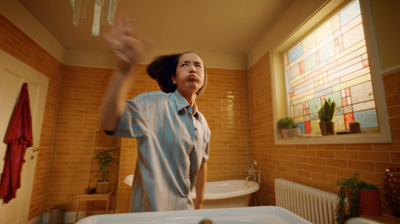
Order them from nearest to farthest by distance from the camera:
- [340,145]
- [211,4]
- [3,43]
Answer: [340,145]
[3,43]
[211,4]

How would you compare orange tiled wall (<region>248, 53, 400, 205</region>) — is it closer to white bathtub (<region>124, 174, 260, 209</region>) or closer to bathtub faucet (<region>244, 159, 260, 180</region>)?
bathtub faucet (<region>244, 159, 260, 180</region>)

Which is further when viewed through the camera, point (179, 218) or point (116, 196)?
point (116, 196)

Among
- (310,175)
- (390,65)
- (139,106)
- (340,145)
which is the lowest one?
(310,175)

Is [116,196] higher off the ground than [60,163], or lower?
lower

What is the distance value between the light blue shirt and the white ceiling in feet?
6.44

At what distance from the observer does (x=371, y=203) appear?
47.2 inches

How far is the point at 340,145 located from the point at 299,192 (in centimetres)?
60

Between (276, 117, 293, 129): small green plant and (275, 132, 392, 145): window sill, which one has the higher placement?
(276, 117, 293, 129): small green plant

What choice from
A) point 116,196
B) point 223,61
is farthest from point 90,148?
point 223,61

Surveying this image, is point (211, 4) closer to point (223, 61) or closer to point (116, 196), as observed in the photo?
point (223, 61)

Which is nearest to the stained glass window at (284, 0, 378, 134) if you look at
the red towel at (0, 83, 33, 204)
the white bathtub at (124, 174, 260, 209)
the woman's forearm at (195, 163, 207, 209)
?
the white bathtub at (124, 174, 260, 209)

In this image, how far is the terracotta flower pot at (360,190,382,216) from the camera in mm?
1189

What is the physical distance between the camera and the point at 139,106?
721 mm

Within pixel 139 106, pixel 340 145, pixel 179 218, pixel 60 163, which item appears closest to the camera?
pixel 179 218
